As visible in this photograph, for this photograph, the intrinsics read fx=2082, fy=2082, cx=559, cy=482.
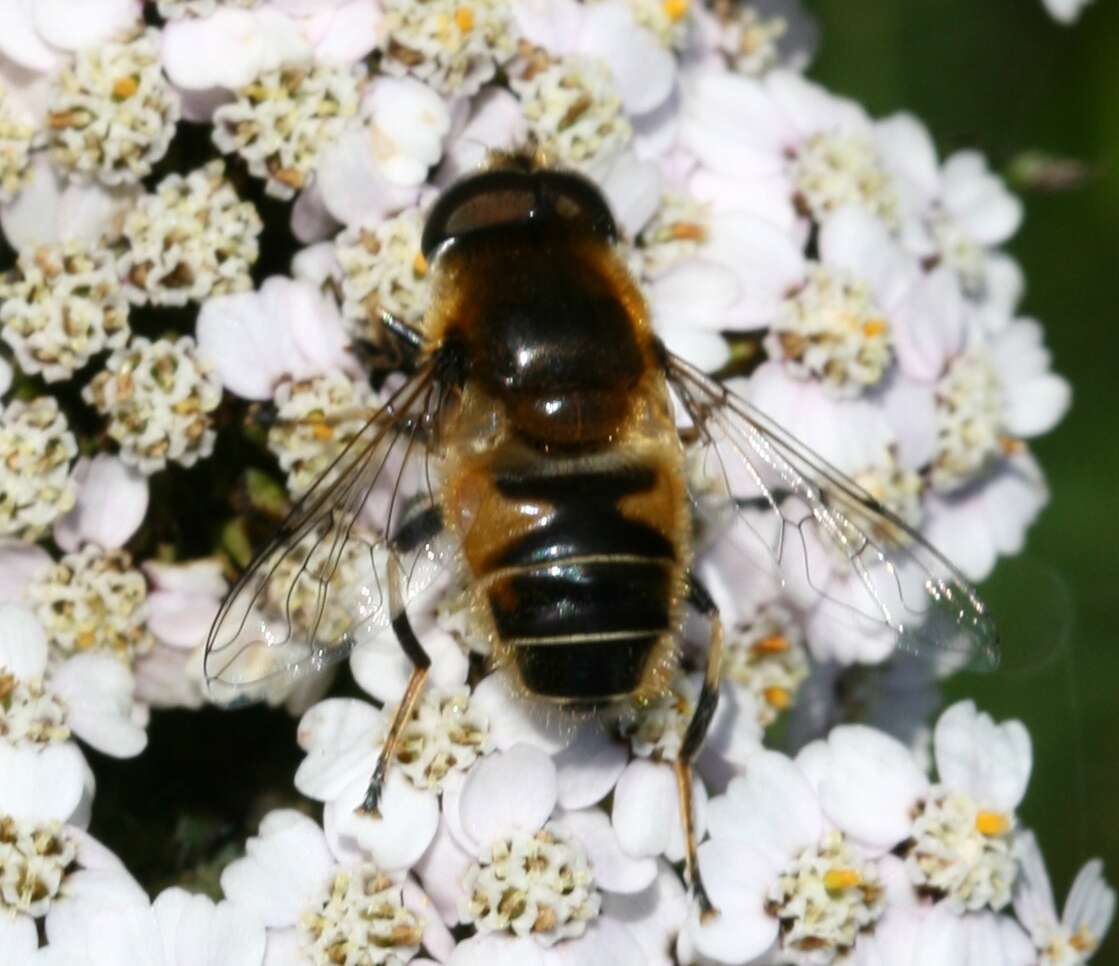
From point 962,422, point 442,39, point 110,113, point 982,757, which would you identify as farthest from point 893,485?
point 110,113

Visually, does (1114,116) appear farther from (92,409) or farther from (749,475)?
(92,409)

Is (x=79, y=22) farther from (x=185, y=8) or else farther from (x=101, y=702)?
(x=101, y=702)

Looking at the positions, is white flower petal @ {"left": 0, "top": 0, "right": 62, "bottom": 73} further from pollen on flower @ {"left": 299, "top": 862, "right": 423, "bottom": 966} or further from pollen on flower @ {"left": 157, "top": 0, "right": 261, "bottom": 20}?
pollen on flower @ {"left": 299, "top": 862, "right": 423, "bottom": 966}

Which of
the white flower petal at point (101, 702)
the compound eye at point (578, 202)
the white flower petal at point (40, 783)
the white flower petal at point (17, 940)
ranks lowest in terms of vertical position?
the white flower petal at point (17, 940)

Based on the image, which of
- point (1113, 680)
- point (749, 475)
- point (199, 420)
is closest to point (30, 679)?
point (199, 420)

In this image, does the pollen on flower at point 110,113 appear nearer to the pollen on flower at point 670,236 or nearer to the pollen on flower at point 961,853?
the pollen on flower at point 670,236

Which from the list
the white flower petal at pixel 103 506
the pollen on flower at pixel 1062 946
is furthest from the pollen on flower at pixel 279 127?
the pollen on flower at pixel 1062 946

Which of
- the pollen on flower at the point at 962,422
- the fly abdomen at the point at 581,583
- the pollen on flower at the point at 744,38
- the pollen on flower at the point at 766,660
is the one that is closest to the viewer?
the fly abdomen at the point at 581,583
